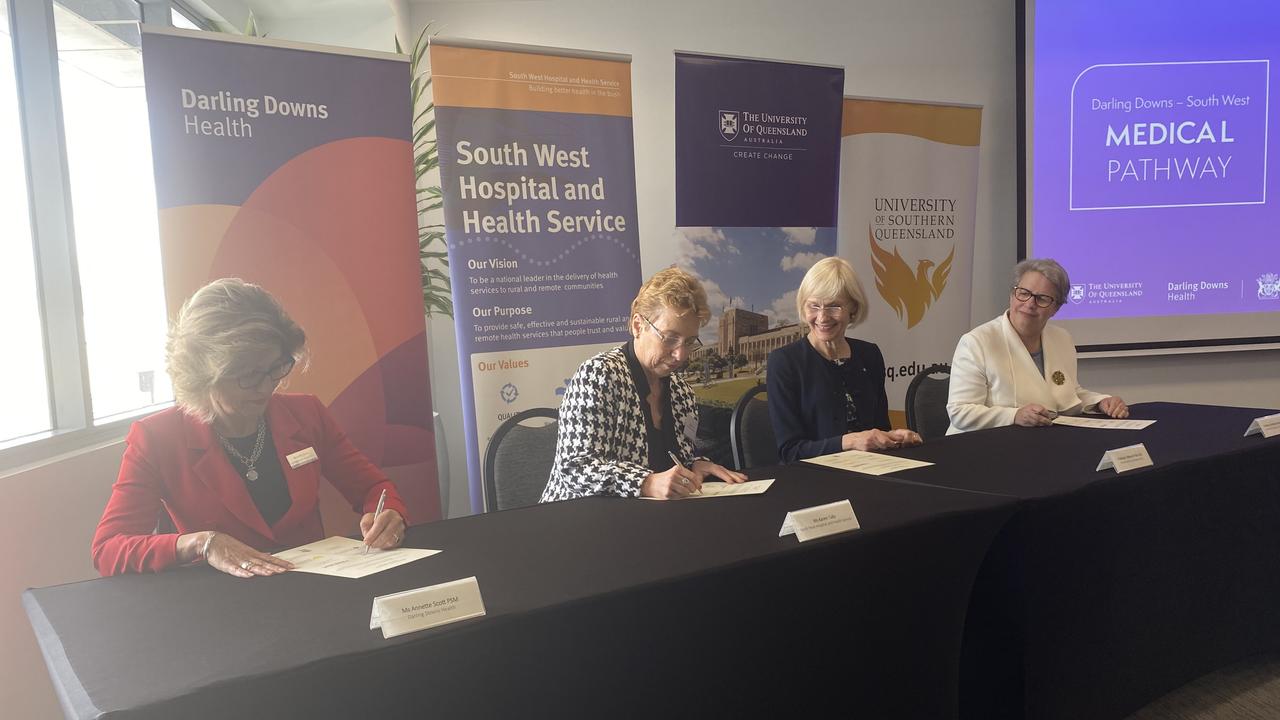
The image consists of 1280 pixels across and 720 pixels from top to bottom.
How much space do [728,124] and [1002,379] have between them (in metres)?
1.60

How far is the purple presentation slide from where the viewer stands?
4422 mm

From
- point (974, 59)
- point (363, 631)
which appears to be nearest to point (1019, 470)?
point (363, 631)

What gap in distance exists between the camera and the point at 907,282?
13.4 feet

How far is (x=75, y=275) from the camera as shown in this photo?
2502 mm

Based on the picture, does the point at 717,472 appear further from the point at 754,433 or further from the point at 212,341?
the point at 212,341

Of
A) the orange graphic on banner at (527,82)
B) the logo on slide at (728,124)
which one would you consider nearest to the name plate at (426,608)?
the orange graphic on banner at (527,82)

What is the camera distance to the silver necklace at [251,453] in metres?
1.68

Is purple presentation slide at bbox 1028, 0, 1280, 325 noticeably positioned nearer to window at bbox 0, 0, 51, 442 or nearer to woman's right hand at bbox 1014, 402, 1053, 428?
woman's right hand at bbox 1014, 402, 1053, 428

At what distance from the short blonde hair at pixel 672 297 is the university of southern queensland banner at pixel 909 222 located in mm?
2199

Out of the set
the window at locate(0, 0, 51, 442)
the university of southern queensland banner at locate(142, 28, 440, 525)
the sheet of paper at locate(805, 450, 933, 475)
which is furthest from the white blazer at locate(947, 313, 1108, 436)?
the window at locate(0, 0, 51, 442)

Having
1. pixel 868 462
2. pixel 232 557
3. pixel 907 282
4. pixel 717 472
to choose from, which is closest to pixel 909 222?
pixel 907 282

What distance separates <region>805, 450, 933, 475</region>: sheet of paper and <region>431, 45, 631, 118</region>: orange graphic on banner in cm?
179

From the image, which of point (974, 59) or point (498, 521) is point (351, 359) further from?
point (974, 59)

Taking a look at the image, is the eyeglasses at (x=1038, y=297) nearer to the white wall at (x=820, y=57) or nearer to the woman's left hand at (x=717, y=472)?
the woman's left hand at (x=717, y=472)
